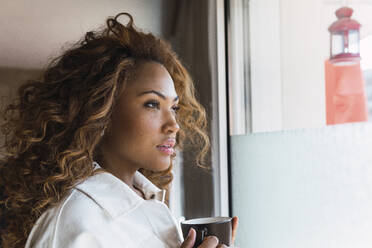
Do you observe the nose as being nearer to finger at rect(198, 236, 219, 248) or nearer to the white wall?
finger at rect(198, 236, 219, 248)

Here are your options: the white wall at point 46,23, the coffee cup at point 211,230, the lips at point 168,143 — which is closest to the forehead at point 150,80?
the lips at point 168,143

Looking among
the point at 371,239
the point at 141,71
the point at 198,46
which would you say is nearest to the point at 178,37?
the point at 198,46

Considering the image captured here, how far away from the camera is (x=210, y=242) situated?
0.71 meters

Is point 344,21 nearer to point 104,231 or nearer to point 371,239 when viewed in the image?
point 371,239

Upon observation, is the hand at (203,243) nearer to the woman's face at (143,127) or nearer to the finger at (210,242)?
the finger at (210,242)

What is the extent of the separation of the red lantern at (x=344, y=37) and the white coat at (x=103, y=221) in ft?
1.54

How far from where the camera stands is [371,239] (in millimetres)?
749

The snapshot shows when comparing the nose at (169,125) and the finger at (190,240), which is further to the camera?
the nose at (169,125)

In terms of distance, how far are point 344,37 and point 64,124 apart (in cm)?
60

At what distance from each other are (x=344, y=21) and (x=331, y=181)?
32 centimetres

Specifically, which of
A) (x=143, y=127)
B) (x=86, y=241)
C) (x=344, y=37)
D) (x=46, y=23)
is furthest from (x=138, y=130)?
(x=46, y=23)

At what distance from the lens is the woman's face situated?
89cm

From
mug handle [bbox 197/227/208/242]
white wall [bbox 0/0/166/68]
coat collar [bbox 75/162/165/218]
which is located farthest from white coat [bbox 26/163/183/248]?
white wall [bbox 0/0/166/68]

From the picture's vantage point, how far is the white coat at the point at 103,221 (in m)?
0.71
